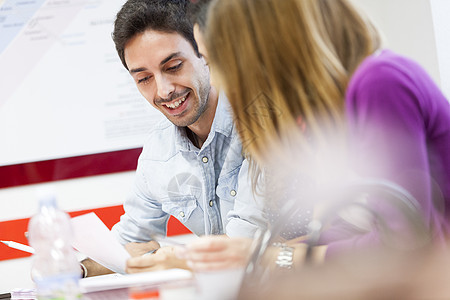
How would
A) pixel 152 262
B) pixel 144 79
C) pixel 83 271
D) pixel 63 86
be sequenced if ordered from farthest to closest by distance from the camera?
1. pixel 63 86
2. pixel 144 79
3. pixel 83 271
4. pixel 152 262

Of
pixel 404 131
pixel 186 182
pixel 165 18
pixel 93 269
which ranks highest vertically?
pixel 165 18

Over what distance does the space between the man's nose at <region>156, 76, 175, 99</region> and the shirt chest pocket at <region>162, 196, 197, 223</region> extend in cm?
40

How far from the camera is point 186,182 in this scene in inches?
85.0

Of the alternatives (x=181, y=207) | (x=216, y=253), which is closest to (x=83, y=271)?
(x=181, y=207)

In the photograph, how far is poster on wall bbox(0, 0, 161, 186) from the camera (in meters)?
2.47

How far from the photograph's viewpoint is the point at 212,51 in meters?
1.31

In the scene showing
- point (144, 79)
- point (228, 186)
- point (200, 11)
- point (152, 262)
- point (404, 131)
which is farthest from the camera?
point (144, 79)

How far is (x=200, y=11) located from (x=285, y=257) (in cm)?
69

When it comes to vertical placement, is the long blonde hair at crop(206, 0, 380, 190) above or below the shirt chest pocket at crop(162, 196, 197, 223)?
above

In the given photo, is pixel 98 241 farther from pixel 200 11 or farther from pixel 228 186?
pixel 228 186

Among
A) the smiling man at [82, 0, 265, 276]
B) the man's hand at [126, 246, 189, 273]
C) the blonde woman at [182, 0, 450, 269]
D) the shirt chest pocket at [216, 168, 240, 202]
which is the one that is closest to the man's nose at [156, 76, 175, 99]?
the smiling man at [82, 0, 265, 276]

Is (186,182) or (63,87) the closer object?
(186,182)

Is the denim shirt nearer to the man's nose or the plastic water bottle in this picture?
the man's nose

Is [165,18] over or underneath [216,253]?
over
